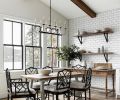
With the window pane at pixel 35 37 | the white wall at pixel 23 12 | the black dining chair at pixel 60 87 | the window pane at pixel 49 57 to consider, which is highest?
the white wall at pixel 23 12

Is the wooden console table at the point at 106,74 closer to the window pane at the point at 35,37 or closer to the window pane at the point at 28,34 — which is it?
the window pane at the point at 35,37

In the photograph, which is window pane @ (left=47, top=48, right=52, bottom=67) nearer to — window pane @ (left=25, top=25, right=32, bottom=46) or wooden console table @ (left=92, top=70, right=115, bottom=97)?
window pane @ (left=25, top=25, right=32, bottom=46)

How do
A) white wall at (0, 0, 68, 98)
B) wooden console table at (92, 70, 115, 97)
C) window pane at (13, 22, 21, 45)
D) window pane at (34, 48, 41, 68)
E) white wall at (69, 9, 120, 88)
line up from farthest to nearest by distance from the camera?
window pane at (34, 48, 41, 68)
white wall at (69, 9, 120, 88)
window pane at (13, 22, 21, 45)
wooden console table at (92, 70, 115, 97)
white wall at (0, 0, 68, 98)

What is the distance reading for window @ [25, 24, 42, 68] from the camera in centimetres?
683

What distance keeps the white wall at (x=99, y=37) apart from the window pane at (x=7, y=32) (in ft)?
9.09

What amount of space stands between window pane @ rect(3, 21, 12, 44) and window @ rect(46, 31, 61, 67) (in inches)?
63.3

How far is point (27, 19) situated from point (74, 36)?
7.02 feet

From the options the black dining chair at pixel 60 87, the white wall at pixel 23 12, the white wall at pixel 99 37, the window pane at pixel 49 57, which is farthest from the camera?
the window pane at pixel 49 57

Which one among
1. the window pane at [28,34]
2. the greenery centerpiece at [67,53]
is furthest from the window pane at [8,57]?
the greenery centerpiece at [67,53]

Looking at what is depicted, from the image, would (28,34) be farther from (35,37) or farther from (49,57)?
(49,57)

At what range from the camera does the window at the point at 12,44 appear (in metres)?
6.29

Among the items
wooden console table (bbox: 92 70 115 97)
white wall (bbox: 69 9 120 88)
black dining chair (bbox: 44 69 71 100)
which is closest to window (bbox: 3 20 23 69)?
black dining chair (bbox: 44 69 71 100)

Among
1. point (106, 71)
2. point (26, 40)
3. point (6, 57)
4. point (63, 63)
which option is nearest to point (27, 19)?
point (26, 40)

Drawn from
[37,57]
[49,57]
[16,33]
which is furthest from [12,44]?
[49,57]
